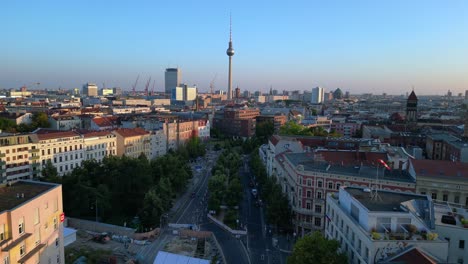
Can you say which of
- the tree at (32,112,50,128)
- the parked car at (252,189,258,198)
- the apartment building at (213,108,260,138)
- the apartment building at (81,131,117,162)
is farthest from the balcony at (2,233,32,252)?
the apartment building at (213,108,260,138)

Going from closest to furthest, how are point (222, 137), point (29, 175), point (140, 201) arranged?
point (140, 201)
point (29, 175)
point (222, 137)

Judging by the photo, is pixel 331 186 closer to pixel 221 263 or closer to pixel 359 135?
pixel 221 263

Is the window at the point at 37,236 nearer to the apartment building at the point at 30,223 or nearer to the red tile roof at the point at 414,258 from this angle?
the apartment building at the point at 30,223

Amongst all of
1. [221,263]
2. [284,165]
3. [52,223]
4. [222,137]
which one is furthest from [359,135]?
[52,223]

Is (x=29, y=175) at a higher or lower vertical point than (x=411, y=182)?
lower

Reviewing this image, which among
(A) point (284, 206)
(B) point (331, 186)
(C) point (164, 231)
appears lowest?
(C) point (164, 231)

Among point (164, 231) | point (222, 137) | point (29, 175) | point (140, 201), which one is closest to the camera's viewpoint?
point (164, 231)

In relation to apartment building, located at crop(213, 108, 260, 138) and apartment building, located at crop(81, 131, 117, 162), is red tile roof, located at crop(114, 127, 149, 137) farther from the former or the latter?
apartment building, located at crop(213, 108, 260, 138)
